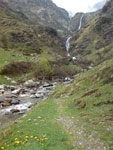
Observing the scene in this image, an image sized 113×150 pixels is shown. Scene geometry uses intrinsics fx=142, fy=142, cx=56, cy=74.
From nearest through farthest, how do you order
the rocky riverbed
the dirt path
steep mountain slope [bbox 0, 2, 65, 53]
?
the dirt path < the rocky riverbed < steep mountain slope [bbox 0, 2, 65, 53]

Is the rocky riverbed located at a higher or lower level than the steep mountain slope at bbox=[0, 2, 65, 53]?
lower

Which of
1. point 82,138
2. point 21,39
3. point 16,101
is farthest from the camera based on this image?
point 21,39

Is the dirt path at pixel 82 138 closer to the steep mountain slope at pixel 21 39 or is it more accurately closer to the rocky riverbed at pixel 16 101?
the rocky riverbed at pixel 16 101

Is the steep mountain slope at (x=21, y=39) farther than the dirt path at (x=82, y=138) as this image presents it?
Yes

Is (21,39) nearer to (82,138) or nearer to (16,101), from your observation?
(16,101)

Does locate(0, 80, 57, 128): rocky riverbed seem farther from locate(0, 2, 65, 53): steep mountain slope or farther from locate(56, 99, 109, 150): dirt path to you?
locate(0, 2, 65, 53): steep mountain slope

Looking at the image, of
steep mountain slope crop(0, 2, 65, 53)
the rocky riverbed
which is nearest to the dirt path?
the rocky riverbed

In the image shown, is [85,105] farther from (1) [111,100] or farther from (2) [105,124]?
(2) [105,124]

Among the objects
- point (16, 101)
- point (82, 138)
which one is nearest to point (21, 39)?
point (16, 101)

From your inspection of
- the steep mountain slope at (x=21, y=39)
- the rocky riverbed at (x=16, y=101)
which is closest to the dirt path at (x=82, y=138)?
the rocky riverbed at (x=16, y=101)

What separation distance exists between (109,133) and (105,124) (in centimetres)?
160

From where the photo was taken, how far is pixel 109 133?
441 inches

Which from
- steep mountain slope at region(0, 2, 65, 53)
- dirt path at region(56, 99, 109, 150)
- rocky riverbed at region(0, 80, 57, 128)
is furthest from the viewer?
steep mountain slope at region(0, 2, 65, 53)

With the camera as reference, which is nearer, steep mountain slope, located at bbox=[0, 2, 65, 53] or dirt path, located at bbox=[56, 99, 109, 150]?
dirt path, located at bbox=[56, 99, 109, 150]
